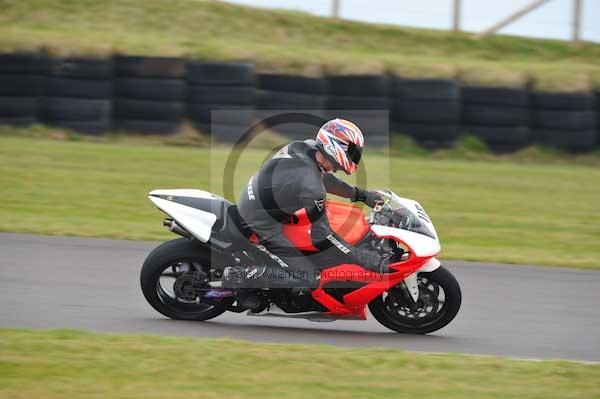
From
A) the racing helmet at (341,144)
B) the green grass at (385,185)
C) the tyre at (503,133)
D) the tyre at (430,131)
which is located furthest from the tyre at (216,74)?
the racing helmet at (341,144)

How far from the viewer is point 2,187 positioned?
1261 cm

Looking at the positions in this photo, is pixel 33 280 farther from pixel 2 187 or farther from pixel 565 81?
pixel 565 81

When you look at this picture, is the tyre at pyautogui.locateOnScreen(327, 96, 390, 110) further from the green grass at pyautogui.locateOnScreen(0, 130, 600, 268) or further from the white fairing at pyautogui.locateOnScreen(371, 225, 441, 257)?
the white fairing at pyautogui.locateOnScreen(371, 225, 441, 257)

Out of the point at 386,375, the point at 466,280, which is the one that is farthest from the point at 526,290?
the point at 386,375

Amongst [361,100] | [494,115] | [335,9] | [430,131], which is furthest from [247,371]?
[335,9]

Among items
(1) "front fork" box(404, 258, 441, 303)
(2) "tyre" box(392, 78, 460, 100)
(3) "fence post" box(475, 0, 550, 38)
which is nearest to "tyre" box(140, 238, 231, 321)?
(1) "front fork" box(404, 258, 441, 303)

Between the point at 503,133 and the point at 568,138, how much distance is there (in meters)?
1.23

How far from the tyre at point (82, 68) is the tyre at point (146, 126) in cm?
90

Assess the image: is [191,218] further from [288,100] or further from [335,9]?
[335,9]

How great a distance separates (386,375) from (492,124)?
12.1 m

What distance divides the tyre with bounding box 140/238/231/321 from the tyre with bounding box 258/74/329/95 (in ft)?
33.2

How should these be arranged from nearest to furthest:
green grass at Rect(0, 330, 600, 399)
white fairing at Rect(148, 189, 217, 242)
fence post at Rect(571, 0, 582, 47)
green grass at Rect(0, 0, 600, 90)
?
green grass at Rect(0, 330, 600, 399)
white fairing at Rect(148, 189, 217, 242)
green grass at Rect(0, 0, 600, 90)
fence post at Rect(571, 0, 582, 47)

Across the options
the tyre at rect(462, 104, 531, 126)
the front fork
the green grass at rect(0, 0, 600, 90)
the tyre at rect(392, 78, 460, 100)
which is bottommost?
the front fork

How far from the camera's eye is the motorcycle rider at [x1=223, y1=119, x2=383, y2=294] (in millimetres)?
6539
